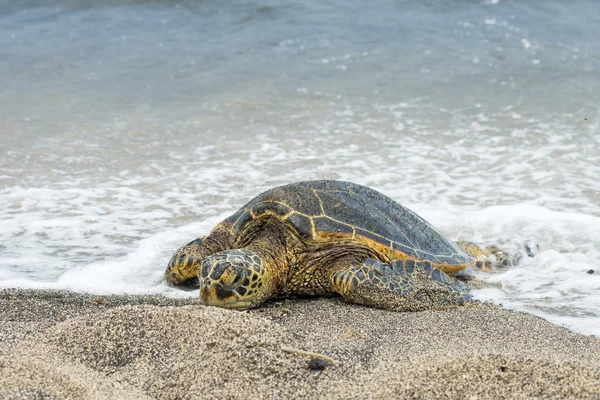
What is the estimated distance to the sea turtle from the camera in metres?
3.40

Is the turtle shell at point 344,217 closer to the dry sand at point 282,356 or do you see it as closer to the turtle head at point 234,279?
the turtle head at point 234,279

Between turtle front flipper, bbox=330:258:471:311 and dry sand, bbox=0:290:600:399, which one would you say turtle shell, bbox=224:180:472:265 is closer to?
turtle front flipper, bbox=330:258:471:311

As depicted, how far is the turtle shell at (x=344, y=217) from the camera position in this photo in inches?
147

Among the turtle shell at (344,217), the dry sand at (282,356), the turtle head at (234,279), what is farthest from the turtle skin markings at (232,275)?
the turtle shell at (344,217)

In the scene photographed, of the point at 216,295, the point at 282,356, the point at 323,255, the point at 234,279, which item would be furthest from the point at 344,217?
the point at 282,356

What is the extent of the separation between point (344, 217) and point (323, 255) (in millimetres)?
266

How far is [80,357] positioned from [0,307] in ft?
3.29

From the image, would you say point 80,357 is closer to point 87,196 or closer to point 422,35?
point 87,196

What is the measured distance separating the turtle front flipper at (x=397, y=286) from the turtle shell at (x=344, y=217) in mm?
209

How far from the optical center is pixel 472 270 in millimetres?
4508

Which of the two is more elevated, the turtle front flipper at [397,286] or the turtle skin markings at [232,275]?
the turtle skin markings at [232,275]

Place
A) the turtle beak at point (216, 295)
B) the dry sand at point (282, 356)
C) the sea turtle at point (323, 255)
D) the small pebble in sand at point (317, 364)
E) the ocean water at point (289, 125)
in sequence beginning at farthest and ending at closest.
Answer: the ocean water at point (289, 125) → the sea turtle at point (323, 255) → the turtle beak at point (216, 295) → the small pebble in sand at point (317, 364) → the dry sand at point (282, 356)

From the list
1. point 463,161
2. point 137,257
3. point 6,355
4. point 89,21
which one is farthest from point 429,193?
point 89,21

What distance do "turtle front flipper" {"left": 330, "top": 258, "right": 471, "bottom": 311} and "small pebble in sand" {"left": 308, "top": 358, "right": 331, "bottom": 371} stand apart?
90 cm
